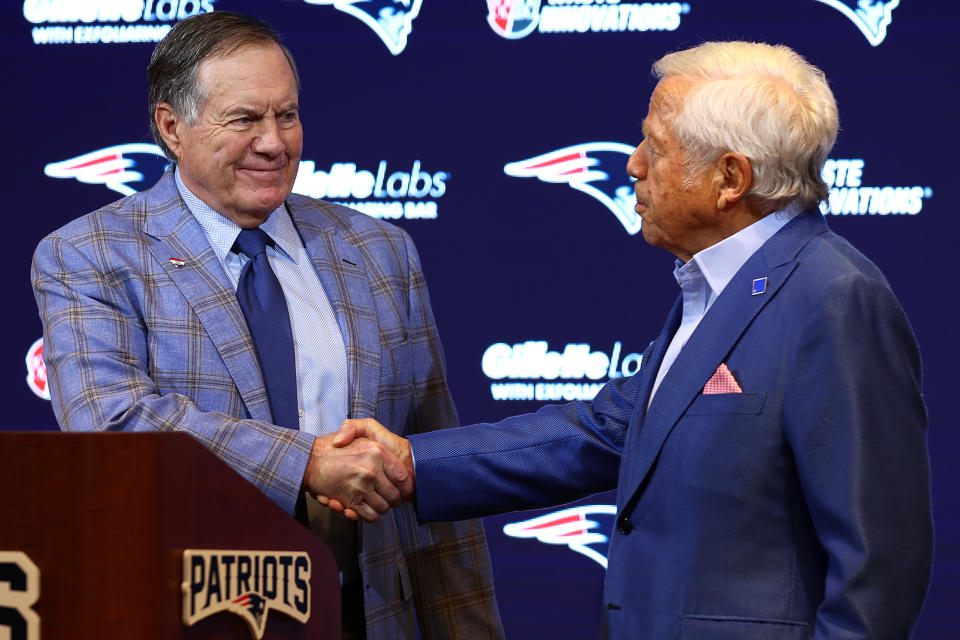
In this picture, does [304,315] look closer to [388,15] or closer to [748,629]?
[748,629]

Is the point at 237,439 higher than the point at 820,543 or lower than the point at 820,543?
higher

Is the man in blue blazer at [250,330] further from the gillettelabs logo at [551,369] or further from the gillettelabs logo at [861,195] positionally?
the gillettelabs logo at [861,195]

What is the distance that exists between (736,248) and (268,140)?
89cm

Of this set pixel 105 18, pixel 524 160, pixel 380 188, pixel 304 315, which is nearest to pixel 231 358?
pixel 304 315

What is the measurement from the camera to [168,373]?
1.99 meters

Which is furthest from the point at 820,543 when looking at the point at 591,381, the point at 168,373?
the point at 591,381

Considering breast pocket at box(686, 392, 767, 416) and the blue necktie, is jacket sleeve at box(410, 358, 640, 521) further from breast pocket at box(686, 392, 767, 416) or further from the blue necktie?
breast pocket at box(686, 392, 767, 416)

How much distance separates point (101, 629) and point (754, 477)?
2.82 ft

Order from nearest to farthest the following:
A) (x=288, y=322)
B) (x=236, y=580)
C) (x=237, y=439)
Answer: (x=236, y=580)
(x=237, y=439)
(x=288, y=322)

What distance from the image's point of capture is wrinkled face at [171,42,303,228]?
2.12 meters

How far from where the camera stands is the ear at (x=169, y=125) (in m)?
2.17

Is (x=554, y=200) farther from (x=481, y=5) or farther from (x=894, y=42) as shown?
(x=894, y=42)

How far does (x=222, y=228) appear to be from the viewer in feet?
7.08

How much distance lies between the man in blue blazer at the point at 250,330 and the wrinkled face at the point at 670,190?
1.95 ft
